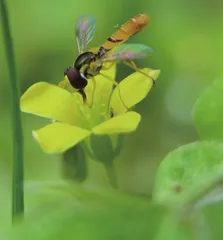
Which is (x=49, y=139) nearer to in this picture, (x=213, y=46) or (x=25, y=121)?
(x=25, y=121)

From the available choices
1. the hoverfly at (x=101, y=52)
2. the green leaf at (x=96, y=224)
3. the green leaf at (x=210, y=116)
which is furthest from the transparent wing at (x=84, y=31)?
the green leaf at (x=96, y=224)

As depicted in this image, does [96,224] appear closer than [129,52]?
Yes

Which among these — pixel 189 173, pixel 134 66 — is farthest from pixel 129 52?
pixel 189 173

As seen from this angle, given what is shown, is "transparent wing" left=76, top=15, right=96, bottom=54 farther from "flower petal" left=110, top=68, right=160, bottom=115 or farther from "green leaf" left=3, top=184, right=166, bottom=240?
"green leaf" left=3, top=184, right=166, bottom=240

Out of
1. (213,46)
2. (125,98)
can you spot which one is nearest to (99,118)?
(125,98)

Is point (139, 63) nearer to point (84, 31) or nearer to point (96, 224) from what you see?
point (84, 31)
